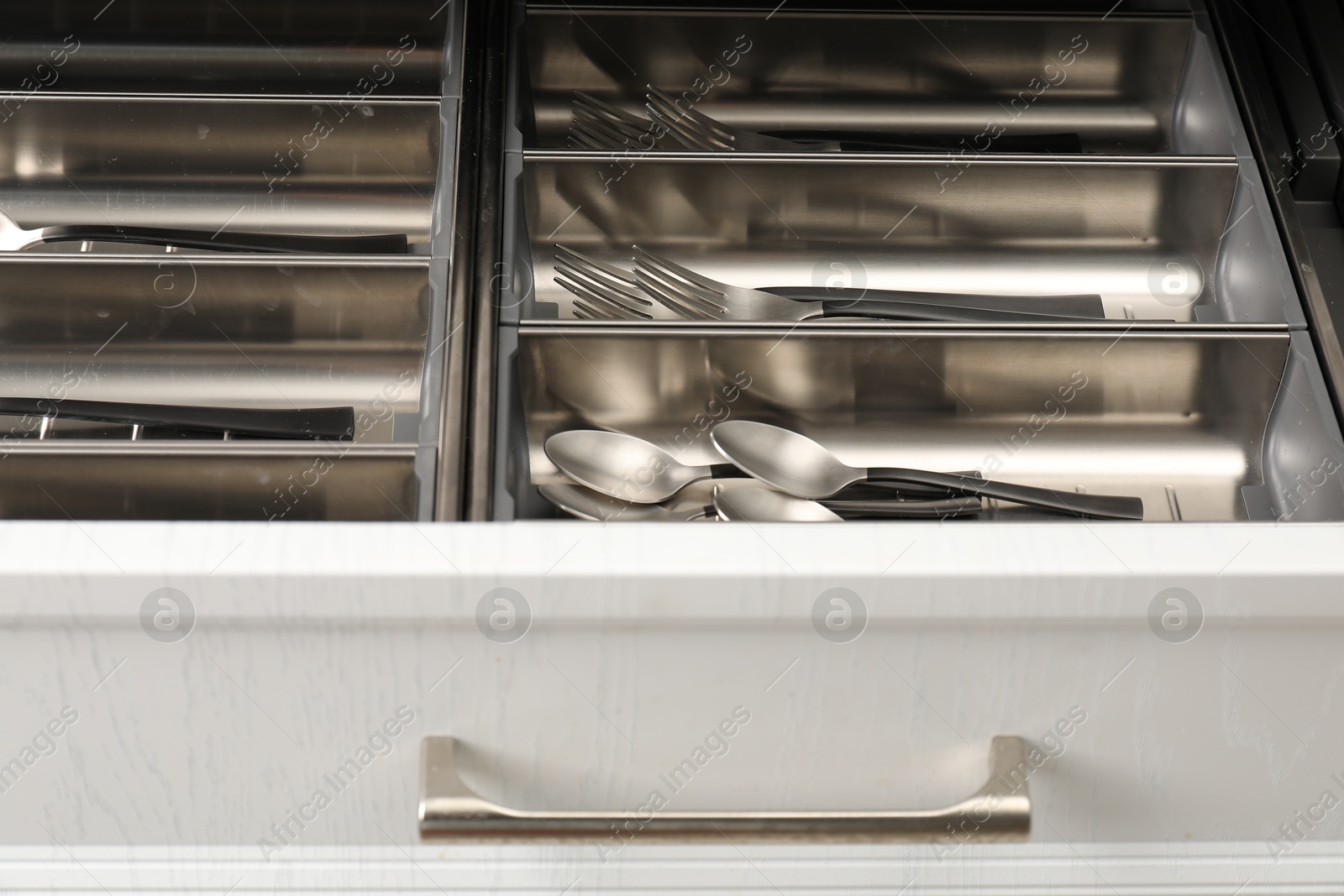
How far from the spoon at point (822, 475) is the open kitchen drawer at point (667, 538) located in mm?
Result: 28

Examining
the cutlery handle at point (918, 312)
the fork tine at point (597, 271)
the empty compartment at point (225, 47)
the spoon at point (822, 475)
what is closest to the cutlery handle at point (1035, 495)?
the spoon at point (822, 475)

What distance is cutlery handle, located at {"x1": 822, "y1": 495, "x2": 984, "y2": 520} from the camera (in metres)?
0.64

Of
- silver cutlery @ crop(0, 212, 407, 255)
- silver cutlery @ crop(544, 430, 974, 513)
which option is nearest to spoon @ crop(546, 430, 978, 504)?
→ silver cutlery @ crop(544, 430, 974, 513)

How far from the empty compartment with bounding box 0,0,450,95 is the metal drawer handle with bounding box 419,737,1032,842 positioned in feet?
1.91

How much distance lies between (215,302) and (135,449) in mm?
167

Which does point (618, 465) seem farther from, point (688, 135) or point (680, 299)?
point (688, 135)

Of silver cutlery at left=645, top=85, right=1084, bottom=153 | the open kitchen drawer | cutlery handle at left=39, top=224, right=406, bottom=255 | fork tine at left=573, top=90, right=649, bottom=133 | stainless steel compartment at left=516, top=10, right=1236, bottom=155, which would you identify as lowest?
the open kitchen drawer

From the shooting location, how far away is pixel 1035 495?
0.63 m

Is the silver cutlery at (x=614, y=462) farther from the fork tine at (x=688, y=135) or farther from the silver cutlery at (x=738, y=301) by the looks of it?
the fork tine at (x=688, y=135)

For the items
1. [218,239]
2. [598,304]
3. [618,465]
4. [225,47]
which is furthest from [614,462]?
[225,47]

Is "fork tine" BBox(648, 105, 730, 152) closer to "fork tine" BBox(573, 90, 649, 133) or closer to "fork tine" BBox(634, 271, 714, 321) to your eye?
"fork tine" BBox(573, 90, 649, 133)

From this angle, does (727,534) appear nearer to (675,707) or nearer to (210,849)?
(675,707)

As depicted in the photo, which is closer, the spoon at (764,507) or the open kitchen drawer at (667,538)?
the open kitchen drawer at (667,538)

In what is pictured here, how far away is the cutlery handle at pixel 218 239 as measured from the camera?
0.71 meters
